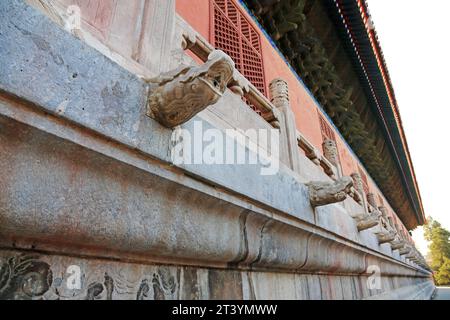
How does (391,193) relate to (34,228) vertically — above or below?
above

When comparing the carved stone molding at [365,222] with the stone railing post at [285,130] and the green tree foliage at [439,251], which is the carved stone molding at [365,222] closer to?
the stone railing post at [285,130]

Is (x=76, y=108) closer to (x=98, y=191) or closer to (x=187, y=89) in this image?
(x=98, y=191)

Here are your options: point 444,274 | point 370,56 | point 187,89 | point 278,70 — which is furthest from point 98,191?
point 444,274

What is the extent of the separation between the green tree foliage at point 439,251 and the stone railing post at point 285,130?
30621 mm

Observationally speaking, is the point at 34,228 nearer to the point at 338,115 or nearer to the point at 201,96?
the point at 201,96

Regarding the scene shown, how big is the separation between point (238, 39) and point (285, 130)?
125 centimetres

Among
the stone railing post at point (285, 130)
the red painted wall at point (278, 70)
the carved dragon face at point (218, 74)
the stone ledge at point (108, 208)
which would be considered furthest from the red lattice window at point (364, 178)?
the carved dragon face at point (218, 74)

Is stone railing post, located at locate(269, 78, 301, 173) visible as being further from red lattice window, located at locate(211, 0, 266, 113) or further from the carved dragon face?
the carved dragon face

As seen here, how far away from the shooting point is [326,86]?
5438mm

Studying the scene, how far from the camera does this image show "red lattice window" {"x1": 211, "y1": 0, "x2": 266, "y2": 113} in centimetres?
282

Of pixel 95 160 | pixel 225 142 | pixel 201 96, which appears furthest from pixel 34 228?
pixel 225 142

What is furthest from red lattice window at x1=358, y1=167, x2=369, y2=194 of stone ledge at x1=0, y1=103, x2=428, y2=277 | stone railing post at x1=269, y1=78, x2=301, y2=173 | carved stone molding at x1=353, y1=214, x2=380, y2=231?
stone ledge at x1=0, y1=103, x2=428, y2=277

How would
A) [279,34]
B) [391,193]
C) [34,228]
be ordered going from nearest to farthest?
[34,228] < [279,34] < [391,193]
